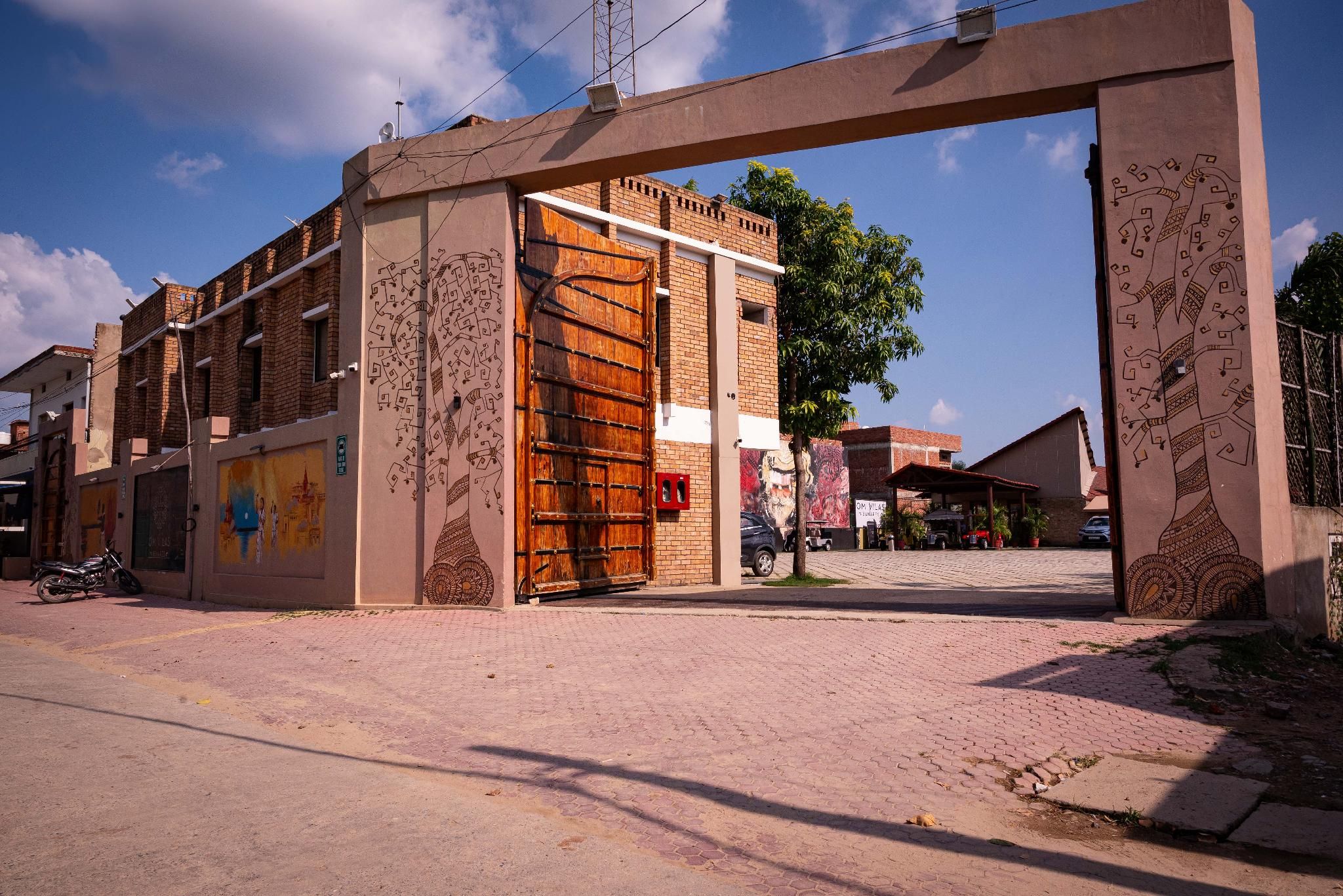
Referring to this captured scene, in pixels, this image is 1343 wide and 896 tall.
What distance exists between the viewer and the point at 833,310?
60.7ft

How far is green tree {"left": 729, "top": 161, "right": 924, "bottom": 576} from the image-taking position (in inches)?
730

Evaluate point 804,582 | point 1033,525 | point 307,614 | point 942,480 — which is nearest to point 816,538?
point 942,480

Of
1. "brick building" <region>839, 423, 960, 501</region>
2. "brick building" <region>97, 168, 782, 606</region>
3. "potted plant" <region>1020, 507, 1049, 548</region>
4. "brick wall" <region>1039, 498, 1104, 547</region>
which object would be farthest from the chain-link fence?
"brick building" <region>839, 423, 960, 501</region>

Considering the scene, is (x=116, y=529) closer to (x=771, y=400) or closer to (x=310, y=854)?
(x=771, y=400)

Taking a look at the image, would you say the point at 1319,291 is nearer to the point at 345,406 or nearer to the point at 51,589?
the point at 345,406

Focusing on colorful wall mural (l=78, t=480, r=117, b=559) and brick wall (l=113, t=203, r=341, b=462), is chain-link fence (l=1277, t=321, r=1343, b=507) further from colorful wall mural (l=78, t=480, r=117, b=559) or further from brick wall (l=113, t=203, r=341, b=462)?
colorful wall mural (l=78, t=480, r=117, b=559)

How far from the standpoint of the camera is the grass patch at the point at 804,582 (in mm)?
15805

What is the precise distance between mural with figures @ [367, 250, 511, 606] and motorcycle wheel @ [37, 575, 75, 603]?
10750mm

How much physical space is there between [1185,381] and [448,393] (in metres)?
8.58

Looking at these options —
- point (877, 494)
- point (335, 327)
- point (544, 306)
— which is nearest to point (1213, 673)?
point (544, 306)

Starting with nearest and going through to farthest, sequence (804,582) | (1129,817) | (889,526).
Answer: (1129,817) < (804,582) < (889,526)

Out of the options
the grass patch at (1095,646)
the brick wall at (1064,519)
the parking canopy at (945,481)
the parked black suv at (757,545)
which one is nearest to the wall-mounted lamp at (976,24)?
the grass patch at (1095,646)

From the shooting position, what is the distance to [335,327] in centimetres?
1495

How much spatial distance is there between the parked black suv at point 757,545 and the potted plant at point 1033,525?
22.1 meters
